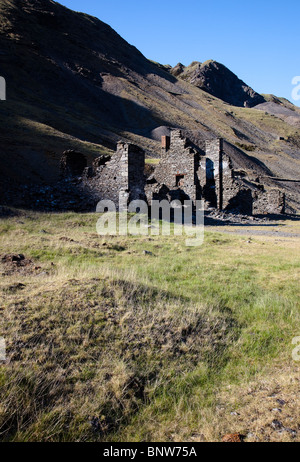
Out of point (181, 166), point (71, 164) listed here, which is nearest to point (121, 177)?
point (71, 164)

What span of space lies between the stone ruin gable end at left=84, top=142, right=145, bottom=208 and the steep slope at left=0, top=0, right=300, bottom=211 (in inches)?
337

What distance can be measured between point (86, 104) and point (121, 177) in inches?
2107

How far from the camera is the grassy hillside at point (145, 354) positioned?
10.7 feet

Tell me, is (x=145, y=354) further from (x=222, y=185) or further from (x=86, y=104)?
(x=86, y=104)

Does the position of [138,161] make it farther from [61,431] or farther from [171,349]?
[61,431]

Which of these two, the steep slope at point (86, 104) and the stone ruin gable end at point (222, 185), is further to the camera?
the steep slope at point (86, 104)

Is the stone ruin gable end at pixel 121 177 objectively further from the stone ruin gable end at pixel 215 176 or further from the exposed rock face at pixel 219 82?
the exposed rock face at pixel 219 82

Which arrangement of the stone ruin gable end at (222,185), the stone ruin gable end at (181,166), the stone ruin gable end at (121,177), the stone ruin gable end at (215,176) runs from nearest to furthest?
the stone ruin gable end at (121,177) < the stone ruin gable end at (181,166) < the stone ruin gable end at (222,185) < the stone ruin gable end at (215,176)

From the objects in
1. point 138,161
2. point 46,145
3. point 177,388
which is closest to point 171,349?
point 177,388

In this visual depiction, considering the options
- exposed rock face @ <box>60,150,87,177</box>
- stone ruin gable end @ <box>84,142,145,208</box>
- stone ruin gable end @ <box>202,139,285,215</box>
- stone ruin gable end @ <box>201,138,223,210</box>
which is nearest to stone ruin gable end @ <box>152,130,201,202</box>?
stone ruin gable end @ <box>201,138,223,210</box>

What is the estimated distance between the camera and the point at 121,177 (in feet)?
56.8

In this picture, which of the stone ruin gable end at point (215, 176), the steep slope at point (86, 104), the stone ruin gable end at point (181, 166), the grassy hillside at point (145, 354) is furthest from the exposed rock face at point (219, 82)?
the grassy hillside at point (145, 354)

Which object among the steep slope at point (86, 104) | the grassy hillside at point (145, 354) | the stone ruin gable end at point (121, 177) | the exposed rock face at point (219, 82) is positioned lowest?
the grassy hillside at point (145, 354)

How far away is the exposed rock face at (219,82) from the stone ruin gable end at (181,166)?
12923 cm
